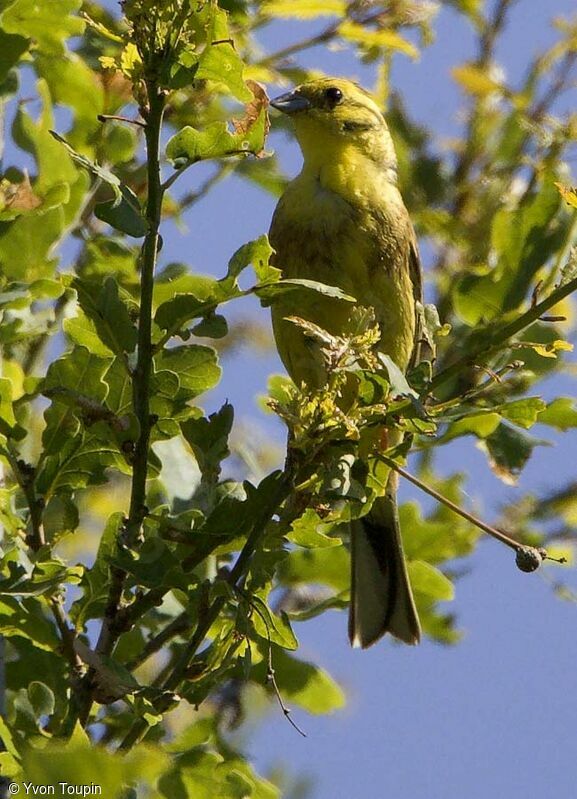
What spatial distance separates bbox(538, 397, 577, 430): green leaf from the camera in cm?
250

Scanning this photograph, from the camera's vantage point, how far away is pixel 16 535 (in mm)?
2154

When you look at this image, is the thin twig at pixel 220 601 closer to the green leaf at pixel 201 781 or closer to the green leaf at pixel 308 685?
the green leaf at pixel 201 781

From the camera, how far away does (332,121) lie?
12.7ft

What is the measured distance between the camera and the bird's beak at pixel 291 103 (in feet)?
12.5

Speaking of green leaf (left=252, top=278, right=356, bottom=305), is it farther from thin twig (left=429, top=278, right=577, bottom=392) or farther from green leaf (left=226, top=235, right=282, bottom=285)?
thin twig (left=429, top=278, right=577, bottom=392)

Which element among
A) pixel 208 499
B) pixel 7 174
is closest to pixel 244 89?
pixel 208 499

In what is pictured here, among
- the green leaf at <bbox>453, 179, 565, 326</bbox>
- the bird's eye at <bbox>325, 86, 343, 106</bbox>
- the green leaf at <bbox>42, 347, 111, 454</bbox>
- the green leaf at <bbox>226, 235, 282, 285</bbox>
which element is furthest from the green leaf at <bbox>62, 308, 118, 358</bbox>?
the bird's eye at <bbox>325, 86, 343, 106</bbox>

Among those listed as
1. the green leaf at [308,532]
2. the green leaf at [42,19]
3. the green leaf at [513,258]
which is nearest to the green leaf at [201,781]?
the green leaf at [308,532]

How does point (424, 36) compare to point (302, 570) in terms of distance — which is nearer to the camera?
point (302, 570)

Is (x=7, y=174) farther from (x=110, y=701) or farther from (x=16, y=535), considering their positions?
(x=110, y=701)

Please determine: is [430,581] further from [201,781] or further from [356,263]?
[356,263]

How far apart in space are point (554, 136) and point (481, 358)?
152cm

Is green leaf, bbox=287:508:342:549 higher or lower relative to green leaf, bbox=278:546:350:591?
higher

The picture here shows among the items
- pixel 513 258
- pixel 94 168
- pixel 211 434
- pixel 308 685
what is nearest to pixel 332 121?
pixel 513 258
